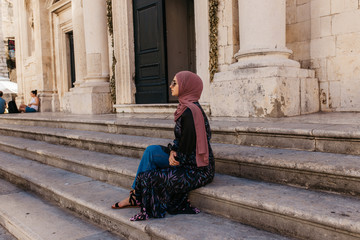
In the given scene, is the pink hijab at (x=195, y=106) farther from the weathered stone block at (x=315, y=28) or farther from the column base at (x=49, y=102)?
the column base at (x=49, y=102)

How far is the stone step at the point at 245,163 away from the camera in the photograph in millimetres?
2303

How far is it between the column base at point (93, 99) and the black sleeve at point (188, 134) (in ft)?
19.1

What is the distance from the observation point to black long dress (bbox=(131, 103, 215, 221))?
8.16 feet

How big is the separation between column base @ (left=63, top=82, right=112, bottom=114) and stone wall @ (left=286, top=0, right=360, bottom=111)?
188 inches

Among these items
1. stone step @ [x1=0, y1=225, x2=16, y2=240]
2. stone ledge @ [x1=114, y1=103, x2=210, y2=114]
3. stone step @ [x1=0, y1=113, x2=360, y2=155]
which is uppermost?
stone ledge @ [x1=114, y1=103, x2=210, y2=114]


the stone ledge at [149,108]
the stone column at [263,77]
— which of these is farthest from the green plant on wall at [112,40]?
the stone column at [263,77]

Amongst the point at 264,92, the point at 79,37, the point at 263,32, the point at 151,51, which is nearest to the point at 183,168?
the point at 264,92

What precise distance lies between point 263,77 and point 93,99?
16.1ft

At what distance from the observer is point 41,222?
115 inches

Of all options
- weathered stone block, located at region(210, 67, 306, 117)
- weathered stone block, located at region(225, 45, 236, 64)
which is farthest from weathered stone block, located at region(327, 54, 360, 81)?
weathered stone block, located at region(225, 45, 236, 64)

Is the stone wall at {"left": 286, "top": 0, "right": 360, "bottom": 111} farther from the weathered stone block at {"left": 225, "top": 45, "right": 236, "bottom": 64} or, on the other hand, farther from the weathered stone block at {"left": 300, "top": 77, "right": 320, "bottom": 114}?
the weathered stone block at {"left": 225, "top": 45, "right": 236, "bottom": 64}

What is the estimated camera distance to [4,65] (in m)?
28.4

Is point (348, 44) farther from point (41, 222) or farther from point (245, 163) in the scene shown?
point (41, 222)

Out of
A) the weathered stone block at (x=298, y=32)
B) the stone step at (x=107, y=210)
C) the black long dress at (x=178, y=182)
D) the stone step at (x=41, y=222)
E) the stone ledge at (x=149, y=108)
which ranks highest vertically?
the weathered stone block at (x=298, y=32)
